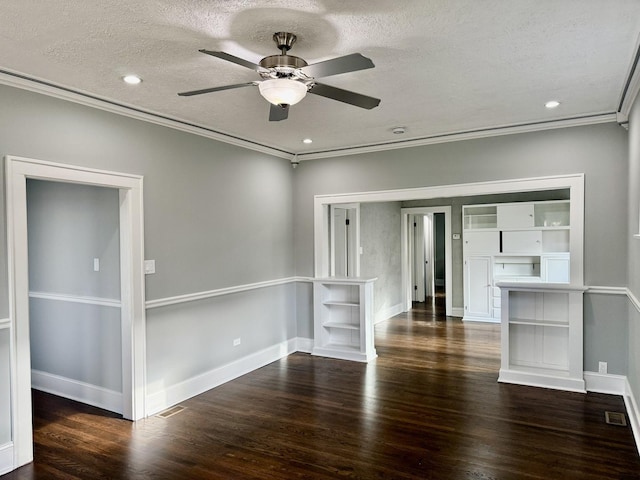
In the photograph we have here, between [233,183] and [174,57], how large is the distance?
211 cm

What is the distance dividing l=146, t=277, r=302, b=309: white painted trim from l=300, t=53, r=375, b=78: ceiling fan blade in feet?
8.27

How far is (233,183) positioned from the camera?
4.71m

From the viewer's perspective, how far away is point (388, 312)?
7906mm

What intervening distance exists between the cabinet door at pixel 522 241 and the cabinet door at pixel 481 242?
13 cm

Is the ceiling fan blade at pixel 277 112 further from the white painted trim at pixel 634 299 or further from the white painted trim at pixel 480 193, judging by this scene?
the white painted trim at pixel 634 299

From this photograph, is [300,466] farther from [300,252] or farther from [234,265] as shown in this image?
[300,252]

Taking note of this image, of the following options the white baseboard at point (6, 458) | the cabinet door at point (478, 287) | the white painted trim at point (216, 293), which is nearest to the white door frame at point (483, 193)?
the white painted trim at point (216, 293)

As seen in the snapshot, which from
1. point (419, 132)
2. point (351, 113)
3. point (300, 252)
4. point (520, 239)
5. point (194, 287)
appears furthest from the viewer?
point (520, 239)

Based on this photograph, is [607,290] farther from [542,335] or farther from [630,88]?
[630,88]

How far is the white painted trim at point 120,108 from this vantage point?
2.91 meters

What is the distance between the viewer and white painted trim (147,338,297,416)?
3.81 m

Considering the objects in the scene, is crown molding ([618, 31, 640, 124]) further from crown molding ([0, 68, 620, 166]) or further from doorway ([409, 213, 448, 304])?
doorway ([409, 213, 448, 304])

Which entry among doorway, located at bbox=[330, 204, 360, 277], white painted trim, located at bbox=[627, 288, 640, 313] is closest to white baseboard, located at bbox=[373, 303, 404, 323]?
doorway, located at bbox=[330, 204, 360, 277]

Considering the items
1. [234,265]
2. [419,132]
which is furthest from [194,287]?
[419,132]
